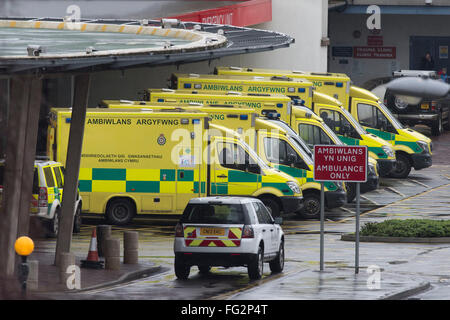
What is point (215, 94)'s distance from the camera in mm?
32312

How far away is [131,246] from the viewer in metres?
21.4

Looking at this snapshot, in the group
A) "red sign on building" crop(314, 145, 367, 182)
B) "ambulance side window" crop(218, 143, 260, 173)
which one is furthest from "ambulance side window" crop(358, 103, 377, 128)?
"red sign on building" crop(314, 145, 367, 182)

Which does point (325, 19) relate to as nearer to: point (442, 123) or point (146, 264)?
point (442, 123)

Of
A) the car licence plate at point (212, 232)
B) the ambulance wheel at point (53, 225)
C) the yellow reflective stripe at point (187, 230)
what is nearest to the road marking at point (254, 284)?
the car licence plate at point (212, 232)

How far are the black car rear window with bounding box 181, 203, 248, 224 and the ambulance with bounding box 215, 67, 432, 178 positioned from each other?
57.8ft

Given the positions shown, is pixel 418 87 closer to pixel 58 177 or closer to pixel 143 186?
pixel 58 177

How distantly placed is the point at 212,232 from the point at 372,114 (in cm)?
1871

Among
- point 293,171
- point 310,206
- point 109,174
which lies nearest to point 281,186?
point 293,171

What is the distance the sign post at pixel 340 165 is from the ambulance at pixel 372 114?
54.3ft

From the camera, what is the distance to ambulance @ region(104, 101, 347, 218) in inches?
1165
